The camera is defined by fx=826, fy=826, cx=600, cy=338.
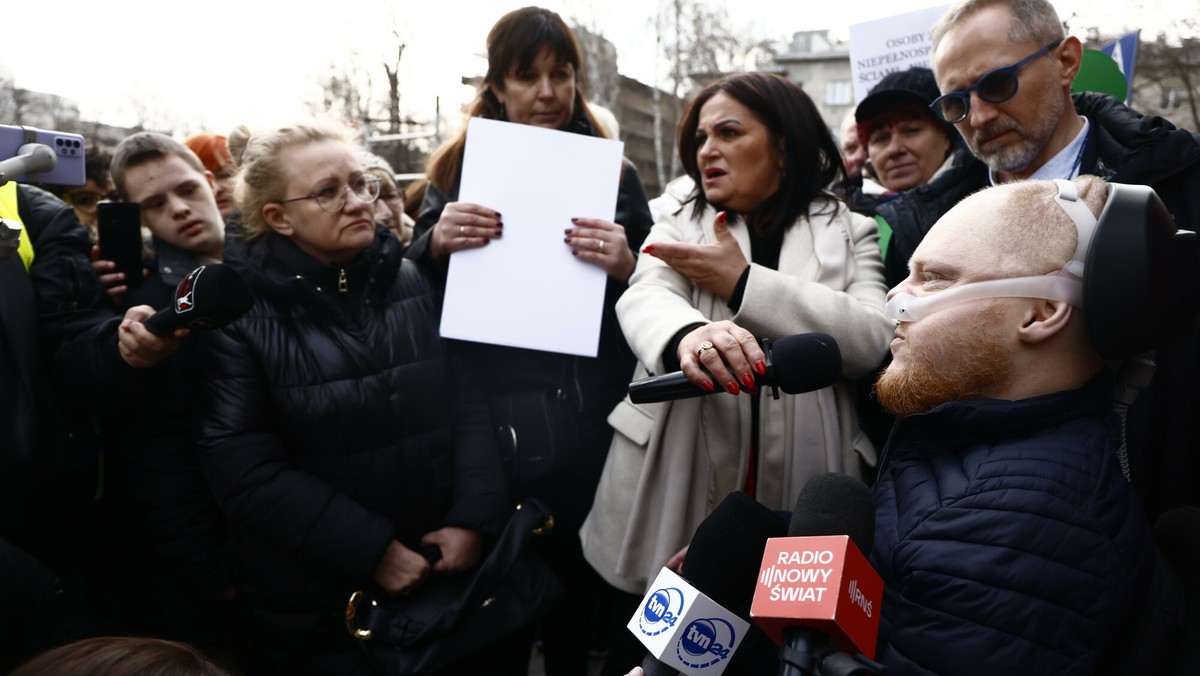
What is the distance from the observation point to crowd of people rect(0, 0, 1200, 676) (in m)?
1.96

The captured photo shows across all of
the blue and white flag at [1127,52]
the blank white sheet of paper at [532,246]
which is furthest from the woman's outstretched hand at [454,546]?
the blue and white flag at [1127,52]

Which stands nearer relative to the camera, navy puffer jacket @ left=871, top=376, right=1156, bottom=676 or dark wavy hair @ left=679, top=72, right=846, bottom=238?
navy puffer jacket @ left=871, top=376, right=1156, bottom=676

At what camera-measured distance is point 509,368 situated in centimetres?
296

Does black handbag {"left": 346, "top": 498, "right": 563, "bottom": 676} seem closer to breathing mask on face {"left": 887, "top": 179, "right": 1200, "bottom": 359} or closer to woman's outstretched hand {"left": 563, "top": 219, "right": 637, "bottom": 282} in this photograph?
woman's outstretched hand {"left": 563, "top": 219, "right": 637, "bottom": 282}

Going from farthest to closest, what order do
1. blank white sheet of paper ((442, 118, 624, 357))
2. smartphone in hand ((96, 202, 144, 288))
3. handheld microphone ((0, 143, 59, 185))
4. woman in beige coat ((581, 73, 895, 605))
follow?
smartphone in hand ((96, 202, 144, 288)) < blank white sheet of paper ((442, 118, 624, 357)) < woman in beige coat ((581, 73, 895, 605)) < handheld microphone ((0, 143, 59, 185))

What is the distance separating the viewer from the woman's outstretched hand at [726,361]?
1850mm

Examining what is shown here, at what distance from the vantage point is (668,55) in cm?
2405

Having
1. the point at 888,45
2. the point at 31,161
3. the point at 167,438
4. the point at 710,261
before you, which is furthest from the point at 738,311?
the point at 888,45

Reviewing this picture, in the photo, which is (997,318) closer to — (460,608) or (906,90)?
(460,608)

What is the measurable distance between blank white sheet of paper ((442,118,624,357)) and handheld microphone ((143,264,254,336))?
2.11 feet

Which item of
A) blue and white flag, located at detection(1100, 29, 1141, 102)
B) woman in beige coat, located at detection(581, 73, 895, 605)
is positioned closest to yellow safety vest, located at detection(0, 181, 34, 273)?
woman in beige coat, located at detection(581, 73, 895, 605)

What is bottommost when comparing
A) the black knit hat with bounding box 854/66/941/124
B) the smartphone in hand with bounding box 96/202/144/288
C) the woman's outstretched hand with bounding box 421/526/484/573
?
the woman's outstretched hand with bounding box 421/526/484/573

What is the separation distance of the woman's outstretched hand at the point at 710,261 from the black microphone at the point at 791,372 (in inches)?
18.5

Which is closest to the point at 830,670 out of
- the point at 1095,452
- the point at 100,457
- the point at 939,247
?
the point at 1095,452
